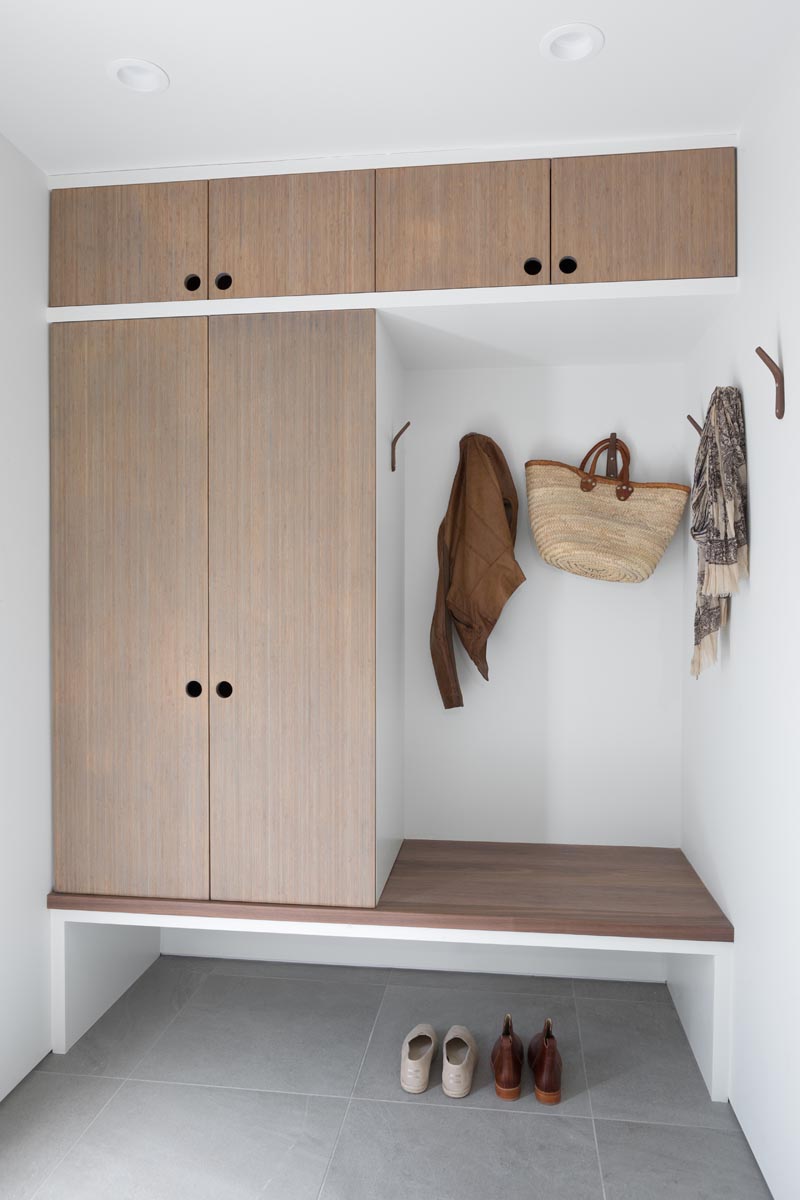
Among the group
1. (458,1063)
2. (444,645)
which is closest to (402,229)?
(444,645)

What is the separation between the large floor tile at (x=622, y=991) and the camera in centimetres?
270

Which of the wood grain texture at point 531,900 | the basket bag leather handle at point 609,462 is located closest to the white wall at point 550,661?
the basket bag leather handle at point 609,462

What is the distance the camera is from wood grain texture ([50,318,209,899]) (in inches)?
94.5

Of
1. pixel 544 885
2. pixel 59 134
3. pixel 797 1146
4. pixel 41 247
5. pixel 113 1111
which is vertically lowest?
pixel 113 1111

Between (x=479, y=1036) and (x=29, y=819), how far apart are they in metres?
1.43

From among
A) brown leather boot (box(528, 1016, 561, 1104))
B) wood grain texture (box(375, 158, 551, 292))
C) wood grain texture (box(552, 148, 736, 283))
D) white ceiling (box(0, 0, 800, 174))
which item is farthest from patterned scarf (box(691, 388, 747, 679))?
brown leather boot (box(528, 1016, 561, 1104))

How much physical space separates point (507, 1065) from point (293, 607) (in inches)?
52.5

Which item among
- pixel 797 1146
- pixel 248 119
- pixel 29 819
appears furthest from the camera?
pixel 29 819

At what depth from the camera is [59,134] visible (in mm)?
2229

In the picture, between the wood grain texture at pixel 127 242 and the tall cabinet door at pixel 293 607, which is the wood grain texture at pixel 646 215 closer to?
the tall cabinet door at pixel 293 607

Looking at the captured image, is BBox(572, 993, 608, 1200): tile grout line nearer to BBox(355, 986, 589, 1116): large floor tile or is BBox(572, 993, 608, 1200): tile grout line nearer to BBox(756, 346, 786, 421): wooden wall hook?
BBox(355, 986, 589, 1116): large floor tile

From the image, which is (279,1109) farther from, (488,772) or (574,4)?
(574,4)

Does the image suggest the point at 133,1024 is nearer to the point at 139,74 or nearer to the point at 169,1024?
the point at 169,1024

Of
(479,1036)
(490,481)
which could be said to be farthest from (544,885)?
(490,481)
